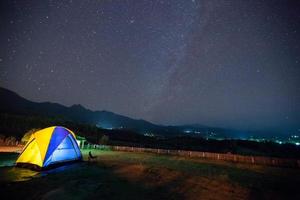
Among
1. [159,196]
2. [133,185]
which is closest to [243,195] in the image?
[159,196]

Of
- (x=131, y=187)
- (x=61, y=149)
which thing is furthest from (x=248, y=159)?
(x=61, y=149)

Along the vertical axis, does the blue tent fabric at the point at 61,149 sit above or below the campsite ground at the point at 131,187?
above

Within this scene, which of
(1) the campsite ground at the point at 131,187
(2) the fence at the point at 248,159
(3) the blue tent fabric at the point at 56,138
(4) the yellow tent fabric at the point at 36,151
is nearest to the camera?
(1) the campsite ground at the point at 131,187

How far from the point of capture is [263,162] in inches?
698

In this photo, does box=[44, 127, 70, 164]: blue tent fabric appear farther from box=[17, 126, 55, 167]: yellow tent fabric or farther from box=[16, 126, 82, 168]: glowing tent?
box=[17, 126, 55, 167]: yellow tent fabric

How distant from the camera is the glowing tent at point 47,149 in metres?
12.2

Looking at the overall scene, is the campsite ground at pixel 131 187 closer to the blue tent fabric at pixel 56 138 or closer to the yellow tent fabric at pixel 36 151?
the yellow tent fabric at pixel 36 151

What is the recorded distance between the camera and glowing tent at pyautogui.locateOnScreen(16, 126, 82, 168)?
482 inches

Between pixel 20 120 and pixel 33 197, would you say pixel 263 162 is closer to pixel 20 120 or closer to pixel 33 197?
pixel 33 197

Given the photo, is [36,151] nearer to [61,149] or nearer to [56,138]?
[56,138]

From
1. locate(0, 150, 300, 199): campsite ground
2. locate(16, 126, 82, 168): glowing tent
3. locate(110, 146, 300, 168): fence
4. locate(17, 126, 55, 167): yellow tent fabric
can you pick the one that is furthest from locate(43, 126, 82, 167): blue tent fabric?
locate(110, 146, 300, 168): fence

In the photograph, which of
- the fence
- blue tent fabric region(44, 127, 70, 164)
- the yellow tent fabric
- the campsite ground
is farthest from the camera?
the fence

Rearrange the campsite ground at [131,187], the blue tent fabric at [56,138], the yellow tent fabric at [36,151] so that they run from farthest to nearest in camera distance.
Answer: the blue tent fabric at [56,138] → the yellow tent fabric at [36,151] → the campsite ground at [131,187]

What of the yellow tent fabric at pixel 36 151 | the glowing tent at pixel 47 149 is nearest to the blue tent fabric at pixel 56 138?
the glowing tent at pixel 47 149
